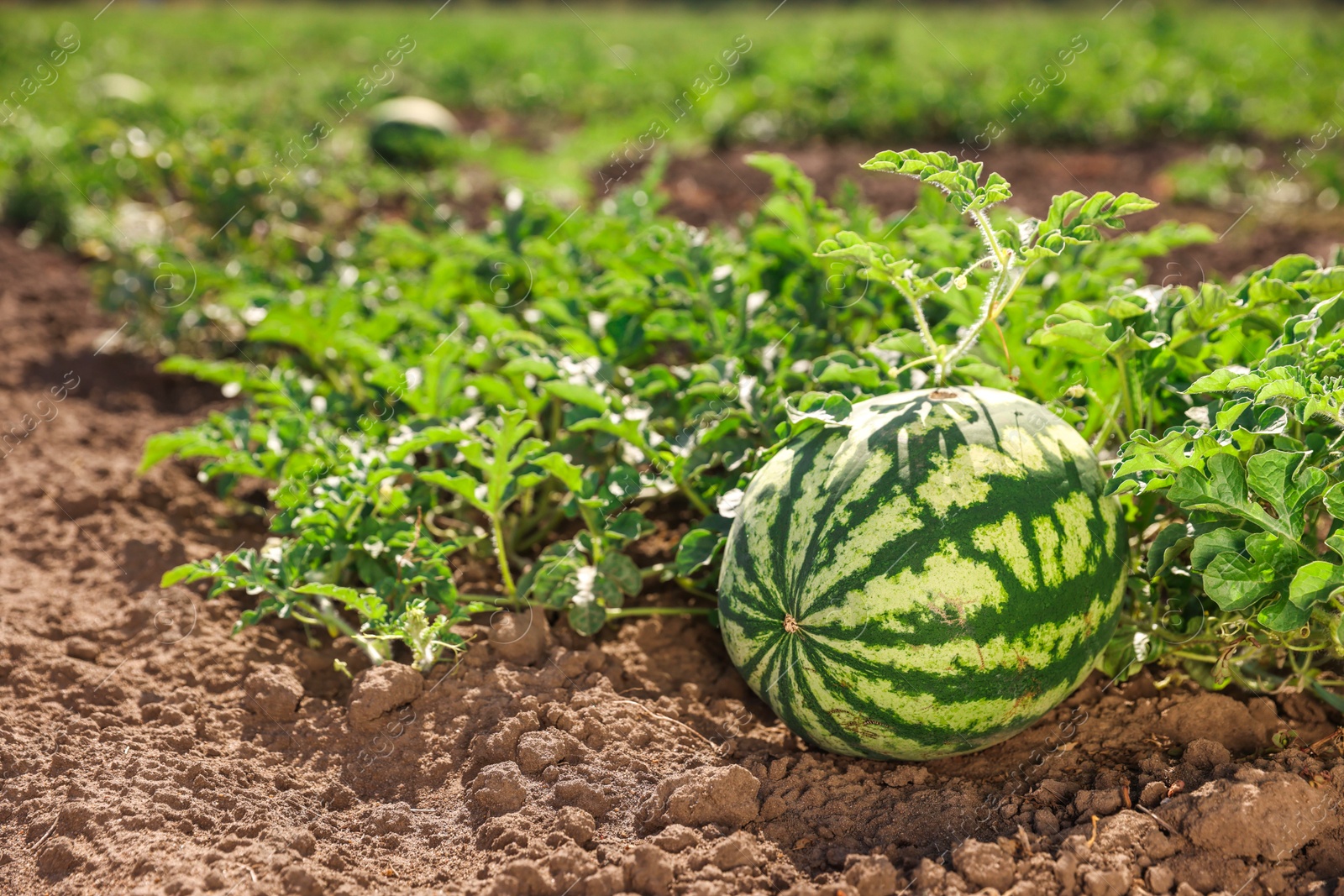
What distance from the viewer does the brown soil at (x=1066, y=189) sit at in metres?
5.35

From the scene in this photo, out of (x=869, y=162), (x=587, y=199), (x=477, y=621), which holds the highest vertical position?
(x=869, y=162)

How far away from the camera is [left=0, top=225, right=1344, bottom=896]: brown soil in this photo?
190 centimetres

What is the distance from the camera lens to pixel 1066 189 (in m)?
6.84

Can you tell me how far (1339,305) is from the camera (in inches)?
91.0

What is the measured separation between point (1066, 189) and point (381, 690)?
5.93 metres

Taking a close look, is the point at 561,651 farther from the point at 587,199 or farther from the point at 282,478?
the point at 587,199

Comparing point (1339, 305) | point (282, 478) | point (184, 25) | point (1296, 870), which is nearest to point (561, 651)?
point (282, 478)

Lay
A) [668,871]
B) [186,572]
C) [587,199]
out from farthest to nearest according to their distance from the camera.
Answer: [587,199] → [186,572] → [668,871]

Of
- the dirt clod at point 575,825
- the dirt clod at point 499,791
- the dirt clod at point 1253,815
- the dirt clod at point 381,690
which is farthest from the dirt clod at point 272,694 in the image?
the dirt clod at point 1253,815

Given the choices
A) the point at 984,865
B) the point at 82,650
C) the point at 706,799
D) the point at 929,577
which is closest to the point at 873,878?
the point at 984,865

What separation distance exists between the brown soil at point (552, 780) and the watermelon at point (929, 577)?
188mm

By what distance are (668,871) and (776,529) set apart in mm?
685

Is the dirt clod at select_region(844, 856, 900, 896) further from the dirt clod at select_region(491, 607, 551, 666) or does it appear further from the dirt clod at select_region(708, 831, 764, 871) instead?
the dirt clod at select_region(491, 607, 551, 666)

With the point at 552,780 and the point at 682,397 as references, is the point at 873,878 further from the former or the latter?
the point at 682,397
